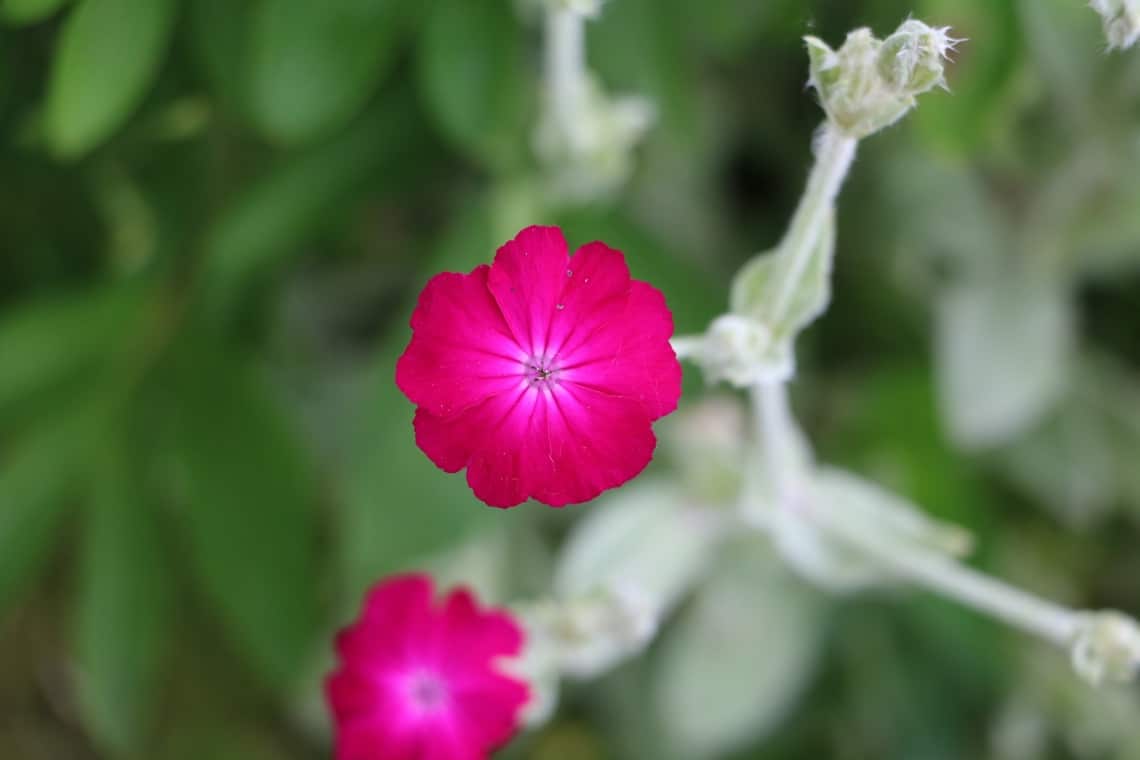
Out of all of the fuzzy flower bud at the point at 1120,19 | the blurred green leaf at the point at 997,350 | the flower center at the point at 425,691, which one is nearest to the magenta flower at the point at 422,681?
the flower center at the point at 425,691

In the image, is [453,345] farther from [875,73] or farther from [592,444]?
[875,73]

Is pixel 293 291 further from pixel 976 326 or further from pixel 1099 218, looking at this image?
pixel 1099 218

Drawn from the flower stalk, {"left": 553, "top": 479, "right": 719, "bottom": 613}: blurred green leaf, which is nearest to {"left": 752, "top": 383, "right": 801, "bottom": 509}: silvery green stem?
the flower stalk

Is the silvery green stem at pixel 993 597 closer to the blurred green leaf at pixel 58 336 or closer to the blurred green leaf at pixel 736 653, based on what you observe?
the blurred green leaf at pixel 736 653

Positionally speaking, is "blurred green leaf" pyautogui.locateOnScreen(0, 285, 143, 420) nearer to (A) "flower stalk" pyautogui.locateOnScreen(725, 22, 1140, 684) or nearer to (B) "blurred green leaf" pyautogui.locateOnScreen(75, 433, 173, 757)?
(B) "blurred green leaf" pyautogui.locateOnScreen(75, 433, 173, 757)

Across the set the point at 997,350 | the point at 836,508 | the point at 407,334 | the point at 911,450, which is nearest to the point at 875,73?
the point at 836,508
